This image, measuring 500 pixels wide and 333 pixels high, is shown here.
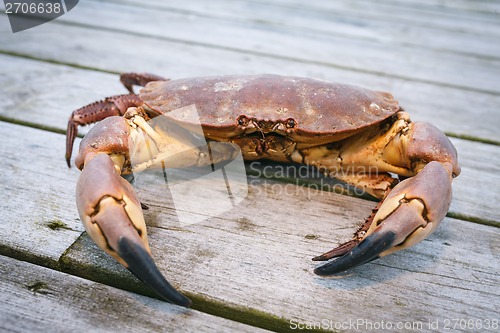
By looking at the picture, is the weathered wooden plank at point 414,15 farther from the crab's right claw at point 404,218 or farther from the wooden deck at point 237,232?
the crab's right claw at point 404,218

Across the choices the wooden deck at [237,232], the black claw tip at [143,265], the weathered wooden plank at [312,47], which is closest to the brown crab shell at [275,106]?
the wooden deck at [237,232]

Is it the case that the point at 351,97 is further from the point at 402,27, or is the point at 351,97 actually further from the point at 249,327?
the point at 402,27

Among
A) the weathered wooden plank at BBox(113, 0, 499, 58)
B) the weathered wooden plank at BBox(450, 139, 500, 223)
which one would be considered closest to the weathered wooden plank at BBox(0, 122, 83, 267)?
the weathered wooden plank at BBox(450, 139, 500, 223)

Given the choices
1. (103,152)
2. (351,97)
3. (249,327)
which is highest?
(351,97)

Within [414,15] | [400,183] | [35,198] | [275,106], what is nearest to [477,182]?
[400,183]

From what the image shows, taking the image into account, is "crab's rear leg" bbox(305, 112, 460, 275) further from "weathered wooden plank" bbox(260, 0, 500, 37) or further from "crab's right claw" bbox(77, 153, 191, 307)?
"weathered wooden plank" bbox(260, 0, 500, 37)

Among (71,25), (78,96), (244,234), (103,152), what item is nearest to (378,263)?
(244,234)
